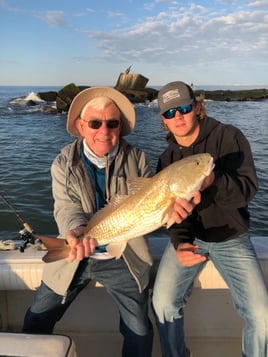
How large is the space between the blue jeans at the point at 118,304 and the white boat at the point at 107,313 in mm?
301

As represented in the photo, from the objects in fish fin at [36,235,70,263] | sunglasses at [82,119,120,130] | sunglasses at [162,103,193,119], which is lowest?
fish fin at [36,235,70,263]

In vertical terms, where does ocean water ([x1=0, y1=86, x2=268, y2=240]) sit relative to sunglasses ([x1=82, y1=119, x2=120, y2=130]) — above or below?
below

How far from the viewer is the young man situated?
10.8 ft

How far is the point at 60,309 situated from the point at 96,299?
523 mm

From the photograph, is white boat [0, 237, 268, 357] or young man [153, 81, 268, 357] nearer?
young man [153, 81, 268, 357]

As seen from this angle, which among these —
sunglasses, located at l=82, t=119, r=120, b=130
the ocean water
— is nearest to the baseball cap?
sunglasses, located at l=82, t=119, r=120, b=130

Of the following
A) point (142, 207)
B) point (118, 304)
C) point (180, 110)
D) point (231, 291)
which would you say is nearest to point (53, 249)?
point (142, 207)

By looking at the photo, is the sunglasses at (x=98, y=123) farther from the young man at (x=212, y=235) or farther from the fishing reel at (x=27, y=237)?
the fishing reel at (x=27, y=237)

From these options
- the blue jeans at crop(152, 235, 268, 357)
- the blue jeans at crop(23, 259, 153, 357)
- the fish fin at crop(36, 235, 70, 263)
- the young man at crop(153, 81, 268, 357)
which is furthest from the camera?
the blue jeans at crop(23, 259, 153, 357)

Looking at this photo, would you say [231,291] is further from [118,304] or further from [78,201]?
[78,201]

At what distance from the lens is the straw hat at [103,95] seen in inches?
142

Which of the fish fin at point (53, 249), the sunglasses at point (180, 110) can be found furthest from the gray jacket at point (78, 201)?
the sunglasses at point (180, 110)

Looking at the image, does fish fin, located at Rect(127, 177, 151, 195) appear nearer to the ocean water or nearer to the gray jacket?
the gray jacket

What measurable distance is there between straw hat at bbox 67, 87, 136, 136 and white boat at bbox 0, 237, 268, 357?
1.43 meters
